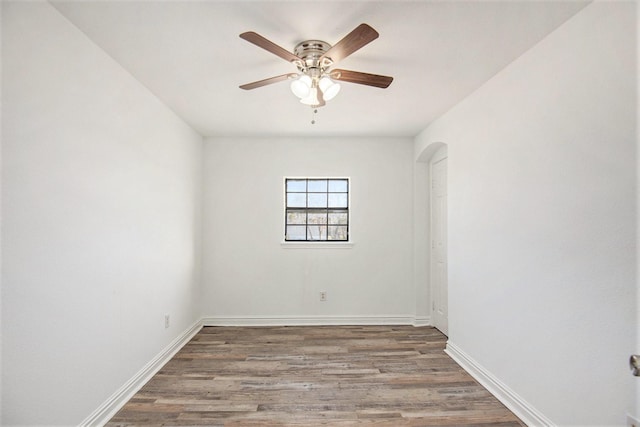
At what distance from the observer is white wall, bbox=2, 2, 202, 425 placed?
153 cm

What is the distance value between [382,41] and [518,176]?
131cm

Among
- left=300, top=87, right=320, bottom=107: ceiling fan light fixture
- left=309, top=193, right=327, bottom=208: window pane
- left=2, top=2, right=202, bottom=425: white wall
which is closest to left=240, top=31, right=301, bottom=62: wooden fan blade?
left=300, top=87, right=320, bottom=107: ceiling fan light fixture

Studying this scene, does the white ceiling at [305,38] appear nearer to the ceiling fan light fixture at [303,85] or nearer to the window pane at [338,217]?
the ceiling fan light fixture at [303,85]

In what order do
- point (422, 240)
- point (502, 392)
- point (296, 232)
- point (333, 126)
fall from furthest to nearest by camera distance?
point (296, 232) < point (422, 240) < point (333, 126) < point (502, 392)

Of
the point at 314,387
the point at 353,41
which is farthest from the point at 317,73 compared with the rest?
the point at 314,387

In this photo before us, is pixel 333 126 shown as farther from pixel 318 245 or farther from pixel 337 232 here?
pixel 318 245

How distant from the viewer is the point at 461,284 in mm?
3088

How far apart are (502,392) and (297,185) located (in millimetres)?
3152

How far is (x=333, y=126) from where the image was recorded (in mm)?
3863

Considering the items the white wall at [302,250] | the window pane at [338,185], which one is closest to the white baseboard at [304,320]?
the white wall at [302,250]

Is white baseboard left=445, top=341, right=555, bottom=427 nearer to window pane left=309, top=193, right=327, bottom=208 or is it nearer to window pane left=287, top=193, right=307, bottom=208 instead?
window pane left=309, top=193, right=327, bottom=208

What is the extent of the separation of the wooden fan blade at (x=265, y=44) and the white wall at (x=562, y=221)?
1573mm

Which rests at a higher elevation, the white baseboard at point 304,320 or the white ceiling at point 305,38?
the white ceiling at point 305,38

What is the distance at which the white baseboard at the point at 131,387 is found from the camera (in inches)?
81.8
